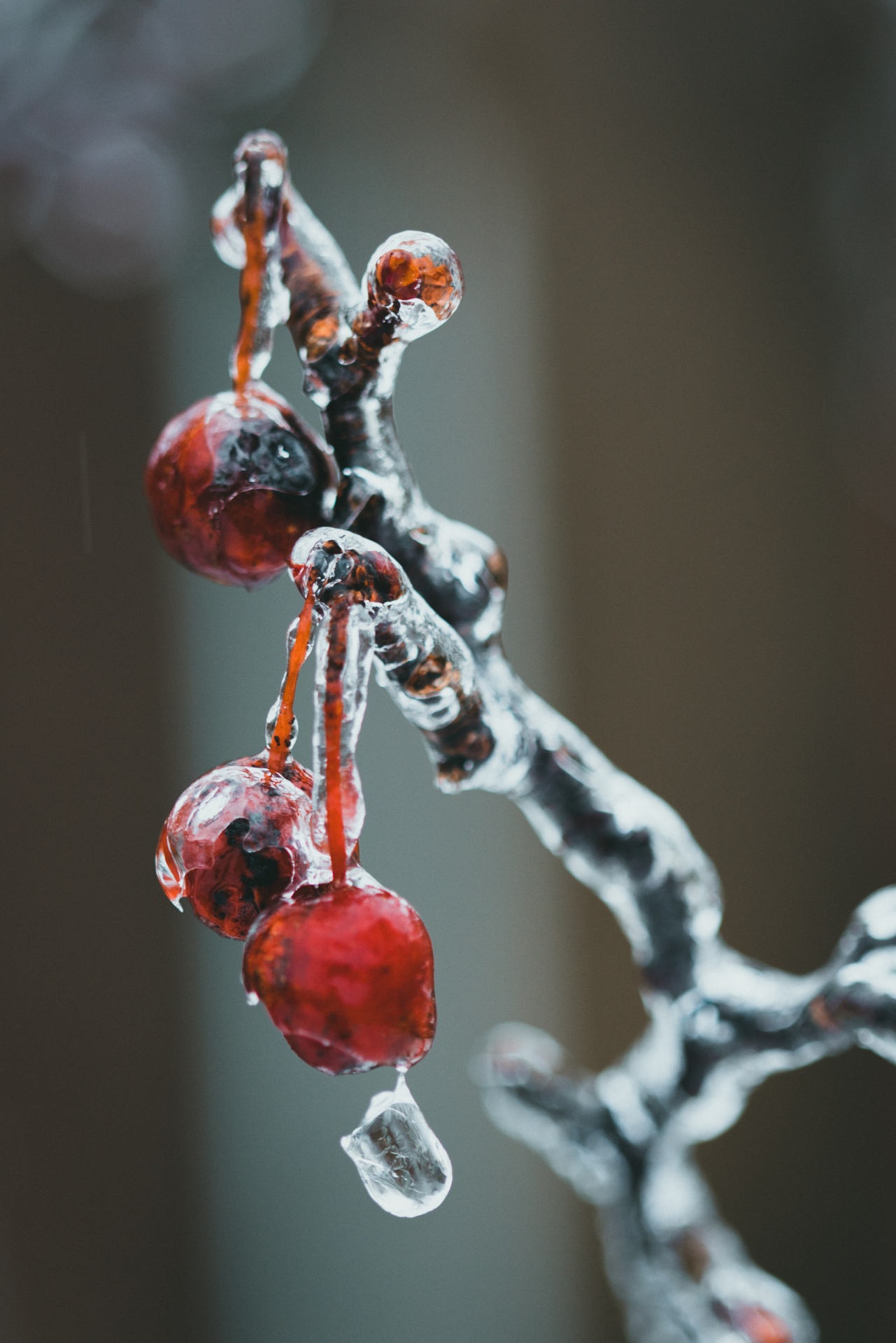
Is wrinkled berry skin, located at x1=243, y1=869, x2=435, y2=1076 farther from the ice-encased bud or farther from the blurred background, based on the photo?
the blurred background

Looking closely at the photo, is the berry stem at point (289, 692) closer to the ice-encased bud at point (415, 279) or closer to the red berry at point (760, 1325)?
the ice-encased bud at point (415, 279)

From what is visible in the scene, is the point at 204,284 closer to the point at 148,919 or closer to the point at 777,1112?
the point at 148,919

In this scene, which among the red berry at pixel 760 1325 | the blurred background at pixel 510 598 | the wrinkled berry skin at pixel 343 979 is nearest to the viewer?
the wrinkled berry skin at pixel 343 979

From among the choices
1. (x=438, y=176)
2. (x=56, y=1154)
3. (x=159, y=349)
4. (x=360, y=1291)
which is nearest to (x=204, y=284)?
(x=159, y=349)

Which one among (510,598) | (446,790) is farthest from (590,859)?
(510,598)

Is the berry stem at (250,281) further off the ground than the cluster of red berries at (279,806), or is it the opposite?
the berry stem at (250,281)

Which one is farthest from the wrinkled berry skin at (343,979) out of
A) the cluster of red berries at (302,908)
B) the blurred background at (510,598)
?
the blurred background at (510,598)

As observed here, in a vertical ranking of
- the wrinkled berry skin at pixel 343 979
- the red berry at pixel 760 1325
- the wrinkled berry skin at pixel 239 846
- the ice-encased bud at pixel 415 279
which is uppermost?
the ice-encased bud at pixel 415 279

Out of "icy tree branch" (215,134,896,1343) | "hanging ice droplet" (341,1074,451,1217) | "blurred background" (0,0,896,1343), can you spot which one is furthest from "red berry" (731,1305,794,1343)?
"blurred background" (0,0,896,1343)

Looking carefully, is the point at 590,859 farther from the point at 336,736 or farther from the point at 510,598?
the point at 510,598
